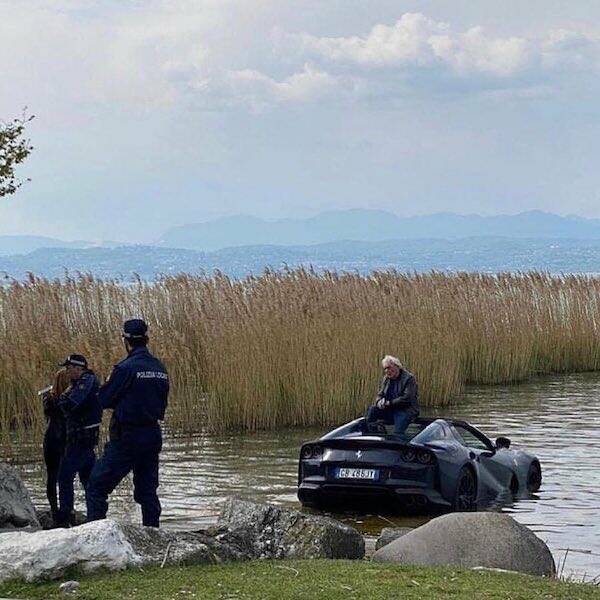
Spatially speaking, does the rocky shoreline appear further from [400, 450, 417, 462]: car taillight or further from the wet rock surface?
[400, 450, 417, 462]: car taillight

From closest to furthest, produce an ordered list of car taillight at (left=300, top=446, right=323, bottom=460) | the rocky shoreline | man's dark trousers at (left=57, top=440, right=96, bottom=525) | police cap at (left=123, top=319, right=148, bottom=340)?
1. the rocky shoreline
2. police cap at (left=123, top=319, right=148, bottom=340)
3. man's dark trousers at (left=57, top=440, right=96, bottom=525)
4. car taillight at (left=300, top=446, right=323, bottom=460)

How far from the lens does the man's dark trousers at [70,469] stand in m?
14.0

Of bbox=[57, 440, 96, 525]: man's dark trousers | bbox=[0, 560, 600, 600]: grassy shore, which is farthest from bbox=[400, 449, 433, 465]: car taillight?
bbox=[0, 560, 600, 600]: grassy shore

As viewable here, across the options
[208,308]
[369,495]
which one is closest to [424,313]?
[208,308]

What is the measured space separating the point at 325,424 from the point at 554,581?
45.3 ft

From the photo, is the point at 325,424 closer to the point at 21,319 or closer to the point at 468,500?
the point at 21,319

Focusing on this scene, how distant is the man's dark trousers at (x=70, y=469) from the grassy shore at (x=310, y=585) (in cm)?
352

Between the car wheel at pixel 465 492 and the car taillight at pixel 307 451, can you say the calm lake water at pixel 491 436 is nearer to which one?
the car wheel at pixel 465 492

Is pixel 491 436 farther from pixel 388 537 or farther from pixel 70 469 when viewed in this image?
pixel 70 469

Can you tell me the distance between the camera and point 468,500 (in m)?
17.2

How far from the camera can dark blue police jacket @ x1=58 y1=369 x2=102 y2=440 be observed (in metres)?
14.1

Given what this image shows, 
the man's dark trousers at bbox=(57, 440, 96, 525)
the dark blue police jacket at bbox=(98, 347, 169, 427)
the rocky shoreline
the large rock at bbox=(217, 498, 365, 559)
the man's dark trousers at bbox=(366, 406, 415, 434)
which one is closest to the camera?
the rocky shoreline

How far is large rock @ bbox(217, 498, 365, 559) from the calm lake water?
6.58 feet

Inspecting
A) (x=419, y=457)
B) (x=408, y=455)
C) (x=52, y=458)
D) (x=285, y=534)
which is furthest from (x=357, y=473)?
(x=285, y=534)
